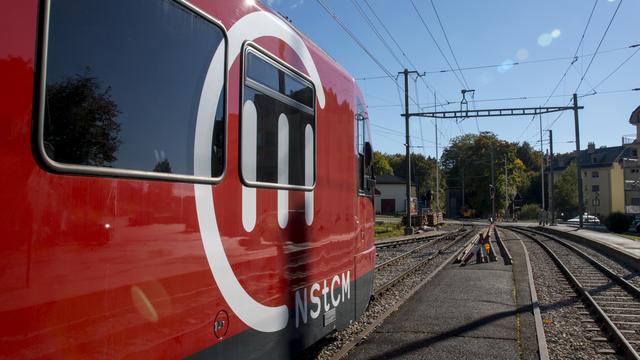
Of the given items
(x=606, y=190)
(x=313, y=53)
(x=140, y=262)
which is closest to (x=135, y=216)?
(x=140, y=262)

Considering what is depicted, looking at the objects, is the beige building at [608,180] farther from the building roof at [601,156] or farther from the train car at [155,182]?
the train car at [155,182]

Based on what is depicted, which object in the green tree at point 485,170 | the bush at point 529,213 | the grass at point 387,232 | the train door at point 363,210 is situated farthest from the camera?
the green tree at point 485,170

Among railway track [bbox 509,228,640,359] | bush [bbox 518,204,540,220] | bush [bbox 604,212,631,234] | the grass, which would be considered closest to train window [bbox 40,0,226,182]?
railway track [bbox 509,228,640,359]

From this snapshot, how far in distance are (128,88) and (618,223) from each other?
4671 centimetres

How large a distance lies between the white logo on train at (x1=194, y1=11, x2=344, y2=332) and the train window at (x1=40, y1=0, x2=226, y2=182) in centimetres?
5

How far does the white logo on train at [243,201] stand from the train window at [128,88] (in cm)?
5

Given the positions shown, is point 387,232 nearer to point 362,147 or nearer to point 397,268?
point 397,268

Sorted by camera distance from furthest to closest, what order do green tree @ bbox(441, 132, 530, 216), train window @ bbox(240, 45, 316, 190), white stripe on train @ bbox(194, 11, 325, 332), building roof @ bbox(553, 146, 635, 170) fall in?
green tree @ bbox(441, 132, 530, 216) → building roof @ bbox(553, 146, 635, 170) → train window @ bbox(240, 45, 316, 190) → white stripe on train @ bbox(194, 11, 325, 332)

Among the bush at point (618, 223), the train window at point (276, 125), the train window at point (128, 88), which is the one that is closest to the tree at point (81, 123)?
the train window at point (128, 88)

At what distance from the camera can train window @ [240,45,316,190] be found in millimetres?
3549

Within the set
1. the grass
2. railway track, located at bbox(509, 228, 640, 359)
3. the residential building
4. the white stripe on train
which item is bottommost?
railway track, located at bbox(509, 228, 640, 359)

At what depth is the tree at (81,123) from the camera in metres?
2.11

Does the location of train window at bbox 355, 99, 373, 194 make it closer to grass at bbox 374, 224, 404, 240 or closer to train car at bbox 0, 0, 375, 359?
train car at bbox 0, 0, 375, 359

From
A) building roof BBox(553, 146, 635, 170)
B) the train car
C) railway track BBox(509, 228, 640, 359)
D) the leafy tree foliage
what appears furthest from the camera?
the leafy tree foliage
